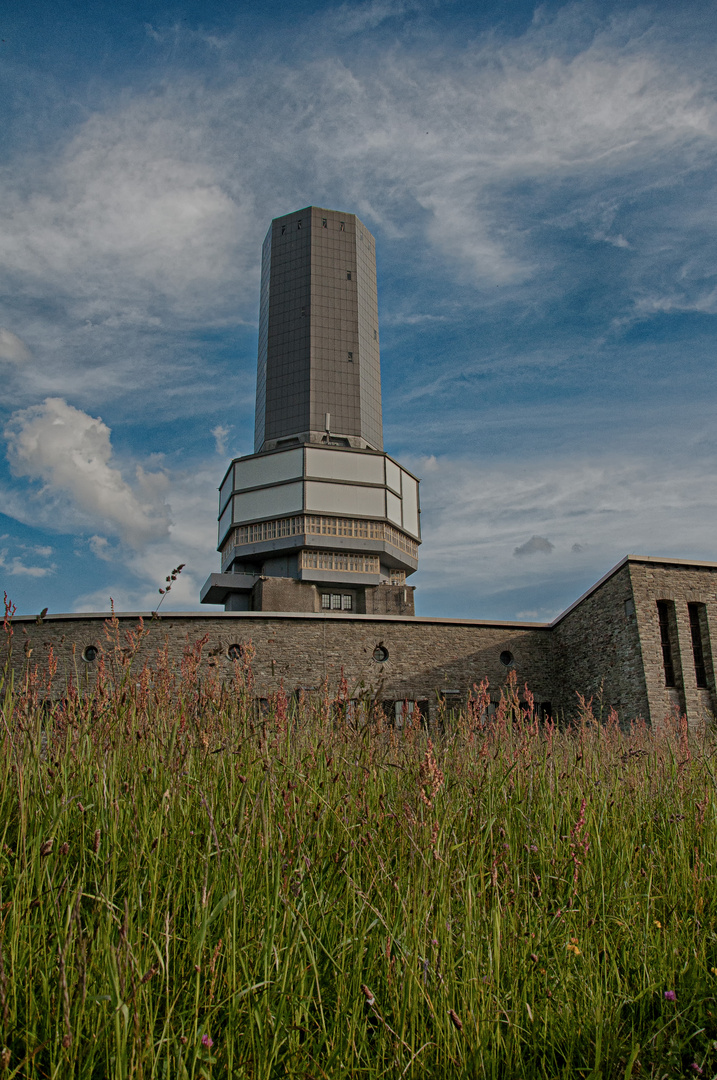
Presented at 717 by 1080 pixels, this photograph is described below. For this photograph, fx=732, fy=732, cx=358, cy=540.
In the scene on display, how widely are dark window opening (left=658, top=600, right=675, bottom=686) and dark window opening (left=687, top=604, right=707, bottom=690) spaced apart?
0.75 metres

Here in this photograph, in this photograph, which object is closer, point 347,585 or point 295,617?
point 295,617

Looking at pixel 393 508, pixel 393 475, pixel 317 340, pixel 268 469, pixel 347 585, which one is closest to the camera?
pixel 347 585

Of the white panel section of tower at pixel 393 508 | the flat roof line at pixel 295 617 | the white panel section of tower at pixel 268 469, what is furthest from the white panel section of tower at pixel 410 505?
the flat roof line at pixel 295 617

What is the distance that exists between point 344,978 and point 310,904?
1.38ft

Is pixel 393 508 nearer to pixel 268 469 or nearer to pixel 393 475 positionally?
pixel 393 475

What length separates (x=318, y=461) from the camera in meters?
43.8

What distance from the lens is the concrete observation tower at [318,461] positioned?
4206cm

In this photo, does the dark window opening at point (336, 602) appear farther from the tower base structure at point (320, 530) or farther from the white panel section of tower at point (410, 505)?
the white panel section of tower at point (410, 505)

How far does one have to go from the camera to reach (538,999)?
2.65 meters

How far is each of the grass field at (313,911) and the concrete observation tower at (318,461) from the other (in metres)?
31.8

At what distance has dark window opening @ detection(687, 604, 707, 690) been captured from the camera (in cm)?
2169

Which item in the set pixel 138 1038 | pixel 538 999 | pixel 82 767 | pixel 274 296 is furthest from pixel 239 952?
pixel 274 296

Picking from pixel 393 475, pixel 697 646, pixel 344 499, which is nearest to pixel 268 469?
pixel 344 499

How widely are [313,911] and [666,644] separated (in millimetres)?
21205
